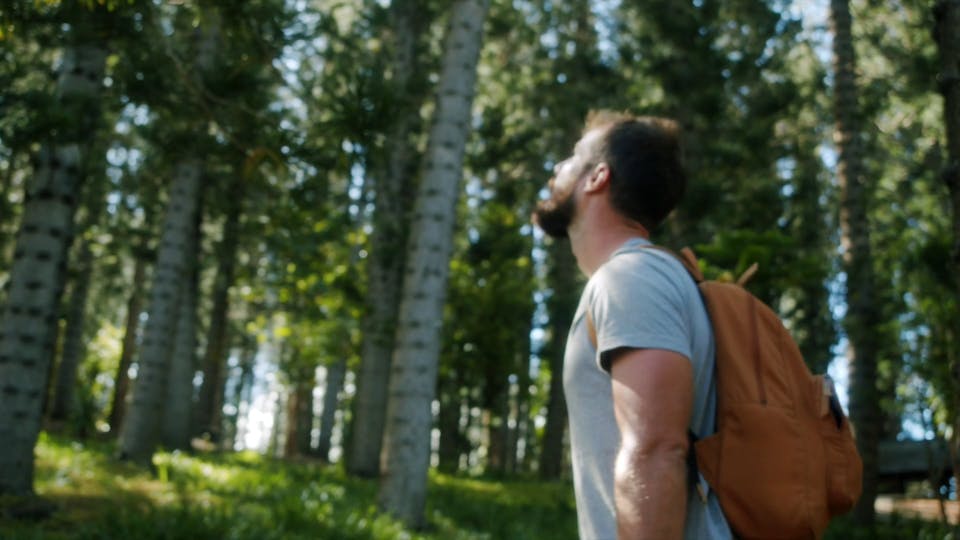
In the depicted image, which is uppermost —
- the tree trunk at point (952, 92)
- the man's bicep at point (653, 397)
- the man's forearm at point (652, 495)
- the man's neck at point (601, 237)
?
the tree trunk at point (952, 92)

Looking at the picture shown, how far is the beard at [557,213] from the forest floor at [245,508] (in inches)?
184

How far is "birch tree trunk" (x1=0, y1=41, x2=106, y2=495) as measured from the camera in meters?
7.27

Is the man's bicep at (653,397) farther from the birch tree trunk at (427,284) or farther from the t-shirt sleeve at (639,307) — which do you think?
the birch tree trunk at (427,284)

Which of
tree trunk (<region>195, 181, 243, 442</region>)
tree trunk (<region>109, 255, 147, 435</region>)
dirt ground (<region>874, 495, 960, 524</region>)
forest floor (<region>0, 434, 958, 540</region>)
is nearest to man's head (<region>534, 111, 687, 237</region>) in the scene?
forest floor (<region>0, 434, 958, 540</region>)

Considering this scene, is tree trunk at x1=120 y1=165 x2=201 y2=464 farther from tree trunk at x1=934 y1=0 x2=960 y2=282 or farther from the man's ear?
the man's ear

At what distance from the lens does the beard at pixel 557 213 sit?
237 centimetres

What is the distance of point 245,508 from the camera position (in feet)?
26.8

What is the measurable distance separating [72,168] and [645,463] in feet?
23.1

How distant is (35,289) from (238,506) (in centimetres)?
256

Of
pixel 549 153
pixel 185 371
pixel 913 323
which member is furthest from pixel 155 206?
pixel 913 323

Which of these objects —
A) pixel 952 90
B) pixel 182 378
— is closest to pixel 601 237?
pixel 952 90

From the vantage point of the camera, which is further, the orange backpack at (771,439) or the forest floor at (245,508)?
the forest floor at (245,508)

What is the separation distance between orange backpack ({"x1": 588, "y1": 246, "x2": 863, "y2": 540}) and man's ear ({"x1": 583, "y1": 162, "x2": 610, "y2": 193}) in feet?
1.33

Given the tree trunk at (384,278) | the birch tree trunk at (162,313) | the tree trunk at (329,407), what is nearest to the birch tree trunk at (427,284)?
the birch tree trunk at (162,313)
